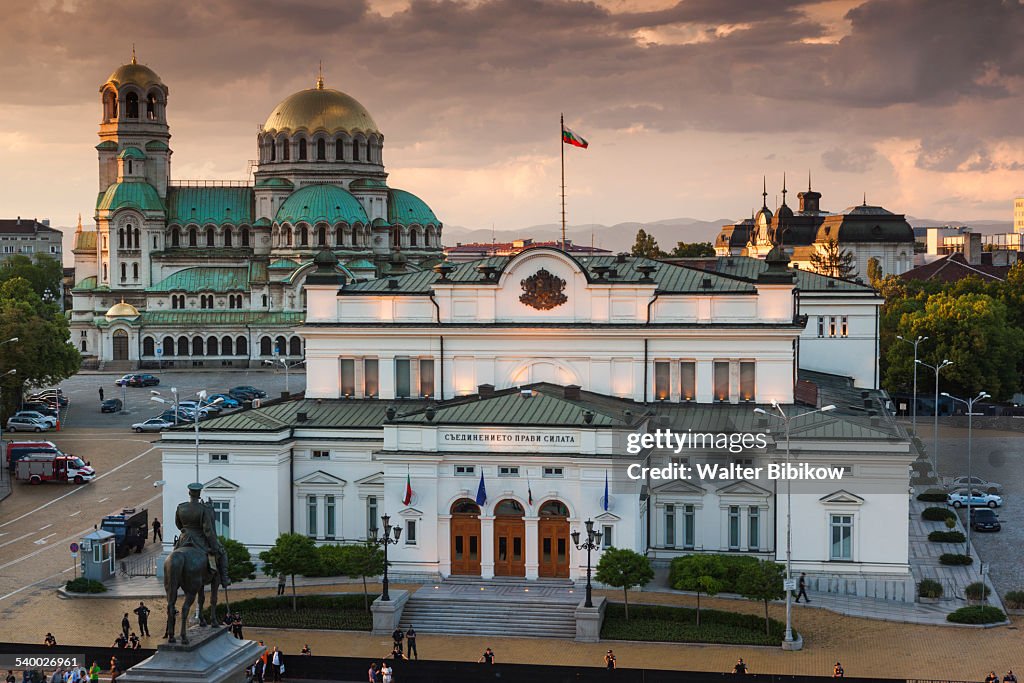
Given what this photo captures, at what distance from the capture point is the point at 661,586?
58.7 m

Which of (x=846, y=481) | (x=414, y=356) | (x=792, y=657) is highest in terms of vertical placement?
(x=414, y=356)

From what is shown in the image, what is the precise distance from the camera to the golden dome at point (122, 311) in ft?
484

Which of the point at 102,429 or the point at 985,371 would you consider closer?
the point at 102,429

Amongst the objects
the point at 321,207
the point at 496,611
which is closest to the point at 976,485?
the point at 496,611

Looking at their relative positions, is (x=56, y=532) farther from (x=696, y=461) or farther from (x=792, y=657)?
(x=792, y=657)

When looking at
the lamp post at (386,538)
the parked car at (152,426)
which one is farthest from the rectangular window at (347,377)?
the parked car at (152,426)

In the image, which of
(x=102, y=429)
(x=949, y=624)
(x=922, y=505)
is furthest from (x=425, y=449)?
(x=102, y=429)

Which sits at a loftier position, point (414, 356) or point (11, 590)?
point (414, 356)

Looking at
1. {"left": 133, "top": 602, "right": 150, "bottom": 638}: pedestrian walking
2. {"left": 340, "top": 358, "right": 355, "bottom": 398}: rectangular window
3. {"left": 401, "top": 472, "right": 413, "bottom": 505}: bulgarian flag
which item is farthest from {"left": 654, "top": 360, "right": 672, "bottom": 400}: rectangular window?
{"left": 133, "top": 602, "right": 150, "bottom": 638}: pedestrian walking

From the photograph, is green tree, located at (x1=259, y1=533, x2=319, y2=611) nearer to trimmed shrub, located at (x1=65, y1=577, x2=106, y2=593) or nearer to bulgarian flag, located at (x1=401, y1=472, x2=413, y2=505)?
bulgarian flag, located at (x1=401, y1=472, x2=413, y2=505)

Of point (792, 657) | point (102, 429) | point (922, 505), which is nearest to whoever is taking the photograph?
point (792, 657)

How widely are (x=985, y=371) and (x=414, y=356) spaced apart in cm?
6113

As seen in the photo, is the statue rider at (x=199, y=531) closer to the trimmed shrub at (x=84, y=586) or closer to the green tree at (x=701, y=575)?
the green tree at (x=701, y=575)

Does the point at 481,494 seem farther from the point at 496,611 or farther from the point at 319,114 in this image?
the point at 319,114
